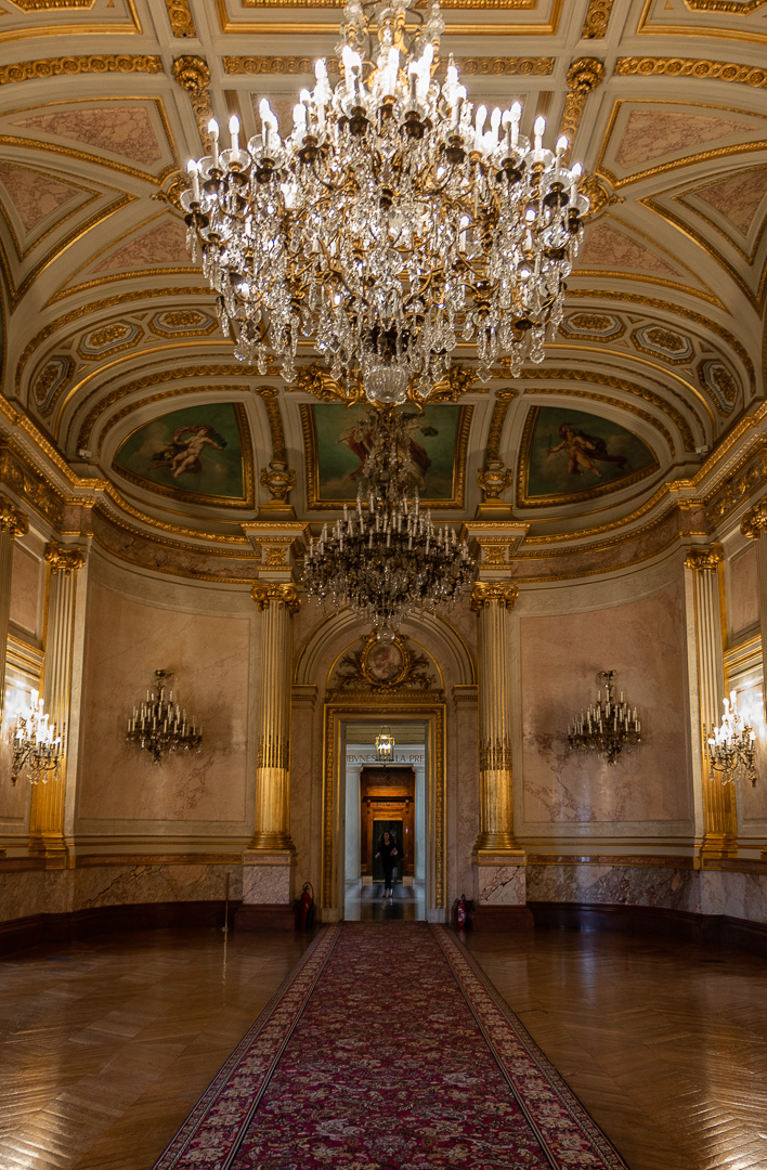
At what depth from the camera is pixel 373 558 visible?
1163cm

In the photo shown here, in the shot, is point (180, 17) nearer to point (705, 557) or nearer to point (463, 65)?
point (463, 65)

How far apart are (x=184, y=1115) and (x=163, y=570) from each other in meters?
10.5

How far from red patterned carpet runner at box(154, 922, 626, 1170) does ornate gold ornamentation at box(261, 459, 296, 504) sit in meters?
8.30

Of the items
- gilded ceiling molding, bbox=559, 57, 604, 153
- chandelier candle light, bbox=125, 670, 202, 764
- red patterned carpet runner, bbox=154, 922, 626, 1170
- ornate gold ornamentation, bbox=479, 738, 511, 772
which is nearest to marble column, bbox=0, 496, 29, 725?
chandelier candle light, bbox=125, 670, 202, 764

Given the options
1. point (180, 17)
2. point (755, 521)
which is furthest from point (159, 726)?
point (180, 17)

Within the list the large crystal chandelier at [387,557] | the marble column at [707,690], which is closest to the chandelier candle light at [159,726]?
the large crystal chandelier at [387,557]

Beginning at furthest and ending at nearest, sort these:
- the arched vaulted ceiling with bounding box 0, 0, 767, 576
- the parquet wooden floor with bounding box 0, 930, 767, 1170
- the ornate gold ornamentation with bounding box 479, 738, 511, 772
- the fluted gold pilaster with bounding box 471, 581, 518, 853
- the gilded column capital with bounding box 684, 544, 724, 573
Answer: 1. the ornate gold ornamentation with bounding box 479, 738, 511, 772
2. the fluted gold pilaster with bounding box 471, 581, 518, 853
3. the gilded column capital with bounding box 684, 544, 724, 573
4. the arched vaulted ceiling with bounding box 0, 0, 767, 576
5. the parquet wooden floor with bounding box 0, 930, 767, 1170

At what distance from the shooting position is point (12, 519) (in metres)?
10.5

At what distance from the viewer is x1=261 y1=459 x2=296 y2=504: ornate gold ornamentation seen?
49.1 ft

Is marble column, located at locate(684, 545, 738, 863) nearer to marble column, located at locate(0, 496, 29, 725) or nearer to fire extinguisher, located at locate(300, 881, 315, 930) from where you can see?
fire extinguisher, located at locate(300, 881, 315, 930)

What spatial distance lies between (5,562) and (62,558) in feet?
5.90

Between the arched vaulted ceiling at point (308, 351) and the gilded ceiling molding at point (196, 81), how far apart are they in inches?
0.7

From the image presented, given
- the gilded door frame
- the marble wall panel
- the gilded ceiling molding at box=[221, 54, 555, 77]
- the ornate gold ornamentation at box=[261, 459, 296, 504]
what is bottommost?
the gilded door frame

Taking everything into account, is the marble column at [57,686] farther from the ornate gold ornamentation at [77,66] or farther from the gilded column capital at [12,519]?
the ornate gold ornamentation at [77,66]
